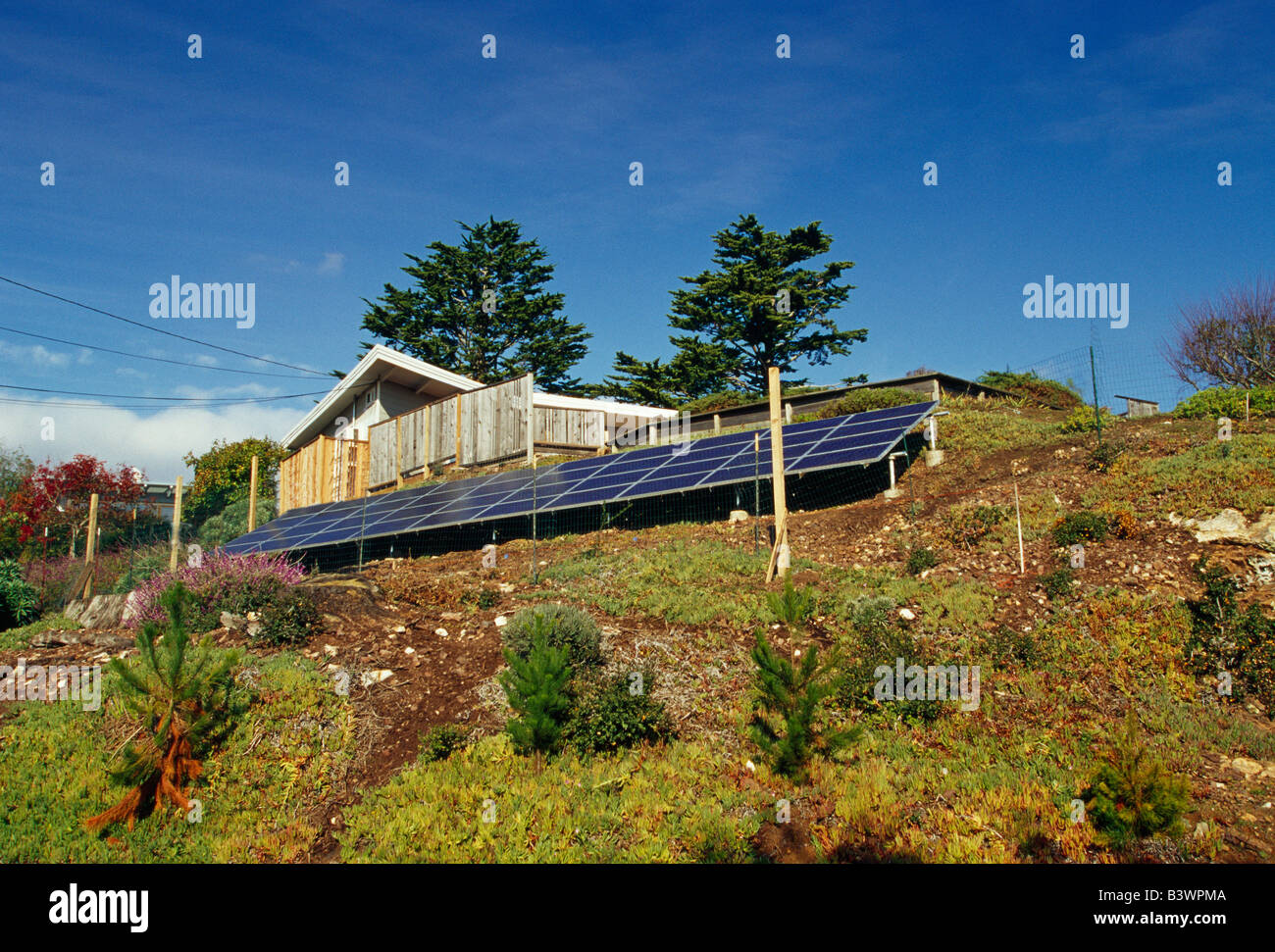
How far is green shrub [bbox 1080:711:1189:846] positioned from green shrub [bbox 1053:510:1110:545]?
248 inches

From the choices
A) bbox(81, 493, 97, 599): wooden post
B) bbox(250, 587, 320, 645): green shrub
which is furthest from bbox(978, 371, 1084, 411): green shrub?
bbox(81, 493, 97, 599): wooden post

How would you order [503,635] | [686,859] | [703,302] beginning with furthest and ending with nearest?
[703,302], [503,635], [686,859]

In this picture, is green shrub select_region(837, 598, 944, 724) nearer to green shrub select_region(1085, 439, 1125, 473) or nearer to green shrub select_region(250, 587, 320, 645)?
green shrub select_region(1085, 439, 1125, 473)

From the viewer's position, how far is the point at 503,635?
1146 cm

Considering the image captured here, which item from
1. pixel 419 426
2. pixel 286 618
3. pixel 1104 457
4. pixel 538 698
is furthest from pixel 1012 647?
pixel 419 426

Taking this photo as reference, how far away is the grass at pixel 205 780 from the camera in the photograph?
7.72m

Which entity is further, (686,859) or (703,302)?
(703,302)

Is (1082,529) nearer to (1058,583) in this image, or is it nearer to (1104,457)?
(1058,583)

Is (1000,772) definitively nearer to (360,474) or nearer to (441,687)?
(441,687)

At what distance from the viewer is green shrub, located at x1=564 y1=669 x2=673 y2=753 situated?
914 cm

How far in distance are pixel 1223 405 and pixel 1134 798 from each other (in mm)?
14885
